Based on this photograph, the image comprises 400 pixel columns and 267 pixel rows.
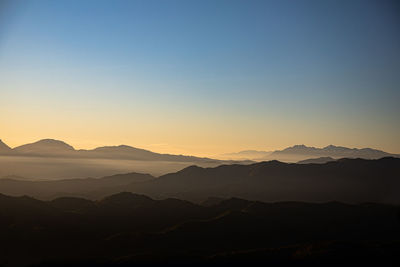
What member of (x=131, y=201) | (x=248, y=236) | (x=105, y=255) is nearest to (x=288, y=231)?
(x=248, y=236)

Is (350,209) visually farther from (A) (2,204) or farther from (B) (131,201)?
(A) (2,204)

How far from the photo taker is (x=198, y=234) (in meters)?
107

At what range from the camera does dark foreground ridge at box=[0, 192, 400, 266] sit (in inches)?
3022

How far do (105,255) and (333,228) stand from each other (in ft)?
212

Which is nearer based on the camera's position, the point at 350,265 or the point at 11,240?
the point at 350,265

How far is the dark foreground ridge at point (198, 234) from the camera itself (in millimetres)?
76750

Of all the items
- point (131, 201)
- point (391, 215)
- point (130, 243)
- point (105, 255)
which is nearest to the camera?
point (105, 255)

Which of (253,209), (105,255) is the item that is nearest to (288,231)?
(253,209)

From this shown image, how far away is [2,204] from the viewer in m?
146

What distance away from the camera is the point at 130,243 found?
102 metres

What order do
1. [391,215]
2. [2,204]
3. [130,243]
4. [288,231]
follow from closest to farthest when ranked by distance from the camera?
[130,243] < [288,231] < [391,215] < [2,204]

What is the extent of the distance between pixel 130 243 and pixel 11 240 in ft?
127

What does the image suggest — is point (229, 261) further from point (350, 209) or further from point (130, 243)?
point (350, 209)

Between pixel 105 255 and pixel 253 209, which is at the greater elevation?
pixel 253 209
